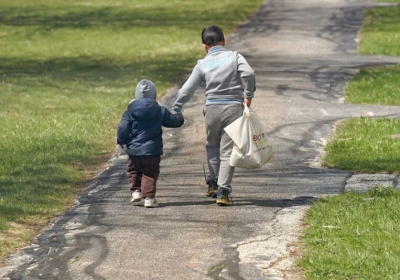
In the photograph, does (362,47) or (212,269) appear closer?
(212,269)

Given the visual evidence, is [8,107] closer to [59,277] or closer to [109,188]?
[109,188]

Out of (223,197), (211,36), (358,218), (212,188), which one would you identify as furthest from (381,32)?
(358,218)

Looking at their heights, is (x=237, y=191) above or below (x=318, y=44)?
above

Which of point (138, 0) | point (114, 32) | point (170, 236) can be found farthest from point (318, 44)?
point (170, 236)

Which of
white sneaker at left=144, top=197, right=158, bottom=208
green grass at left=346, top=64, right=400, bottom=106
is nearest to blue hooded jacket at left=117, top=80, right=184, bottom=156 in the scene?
white sneaker at left=144, top=197, right=158, bottom=208

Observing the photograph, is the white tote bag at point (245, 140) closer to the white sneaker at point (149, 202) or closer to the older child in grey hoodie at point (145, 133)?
the older child in grey hoodie at point (145, 133)

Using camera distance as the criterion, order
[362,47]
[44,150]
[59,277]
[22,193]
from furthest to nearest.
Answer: [362,47] → [44,150] → [22,193] → [59,277]

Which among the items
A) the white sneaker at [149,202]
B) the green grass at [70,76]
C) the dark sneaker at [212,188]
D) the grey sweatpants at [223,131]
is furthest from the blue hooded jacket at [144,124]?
the green grass at [70,76]

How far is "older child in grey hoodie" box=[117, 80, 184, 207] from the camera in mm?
9953

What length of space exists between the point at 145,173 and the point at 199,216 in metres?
0.79

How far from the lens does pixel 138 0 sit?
38.8 metres

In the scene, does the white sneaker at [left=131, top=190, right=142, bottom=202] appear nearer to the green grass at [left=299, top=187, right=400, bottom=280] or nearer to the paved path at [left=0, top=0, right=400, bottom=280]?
the paved path at [left=0, top=0, right=400, bottom=280]

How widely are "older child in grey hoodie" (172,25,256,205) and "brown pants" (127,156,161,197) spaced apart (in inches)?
20.4

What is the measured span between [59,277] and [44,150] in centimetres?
588
